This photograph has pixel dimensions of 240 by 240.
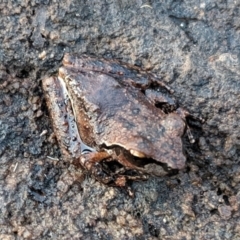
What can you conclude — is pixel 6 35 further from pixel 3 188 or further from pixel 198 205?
pixel 198 205

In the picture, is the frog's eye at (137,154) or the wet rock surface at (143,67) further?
the wet rock surface at (143,67)

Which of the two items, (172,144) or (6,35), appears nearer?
(172,144)

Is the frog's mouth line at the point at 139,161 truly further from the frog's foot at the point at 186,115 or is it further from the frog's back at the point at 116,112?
the frog's foot at the point at 186,115

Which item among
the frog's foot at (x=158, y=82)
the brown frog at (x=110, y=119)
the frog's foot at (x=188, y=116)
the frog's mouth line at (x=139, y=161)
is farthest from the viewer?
the frog's foot at (x=158, y=82)

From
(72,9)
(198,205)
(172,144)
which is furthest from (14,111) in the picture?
(198,205)

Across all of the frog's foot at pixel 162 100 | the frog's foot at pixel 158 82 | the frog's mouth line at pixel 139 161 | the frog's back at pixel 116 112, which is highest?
the frog's foot at pixel 158 82

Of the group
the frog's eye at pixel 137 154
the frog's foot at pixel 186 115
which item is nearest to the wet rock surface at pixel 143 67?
the frog's foot at pixel 186 115
